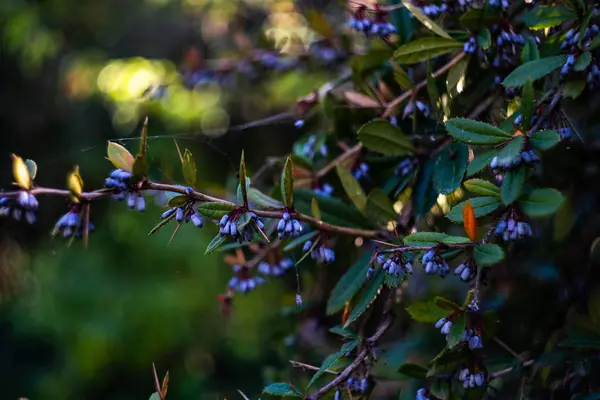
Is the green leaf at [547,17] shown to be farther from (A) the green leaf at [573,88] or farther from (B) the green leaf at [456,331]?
(B) the green leaf at [456,331]

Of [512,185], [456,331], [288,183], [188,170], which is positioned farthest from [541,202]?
[188,170]

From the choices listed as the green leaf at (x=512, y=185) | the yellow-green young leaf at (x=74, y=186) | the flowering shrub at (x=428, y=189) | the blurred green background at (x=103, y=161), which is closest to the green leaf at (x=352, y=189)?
the flowering shrub at (x=428, y=189)

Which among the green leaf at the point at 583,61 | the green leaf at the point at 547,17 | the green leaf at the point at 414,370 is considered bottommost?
the green leaf at the point at 414,370

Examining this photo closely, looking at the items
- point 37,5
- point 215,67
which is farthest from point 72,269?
point 215,67

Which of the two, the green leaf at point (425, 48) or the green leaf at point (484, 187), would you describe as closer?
the green leaf at point (484, 187)

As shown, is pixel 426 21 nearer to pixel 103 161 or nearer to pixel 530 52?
pixel 530 52

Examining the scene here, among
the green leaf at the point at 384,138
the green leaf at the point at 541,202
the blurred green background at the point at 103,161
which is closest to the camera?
the green leaf at the point at 541,202

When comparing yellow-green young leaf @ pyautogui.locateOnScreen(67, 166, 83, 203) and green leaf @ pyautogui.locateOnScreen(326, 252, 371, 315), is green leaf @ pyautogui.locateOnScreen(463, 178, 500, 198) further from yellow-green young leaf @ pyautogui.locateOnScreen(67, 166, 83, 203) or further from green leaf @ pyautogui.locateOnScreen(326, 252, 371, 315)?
yellow-green young leaf @ pyautogui.locateOnScreen(67, 166, 83, 203)
